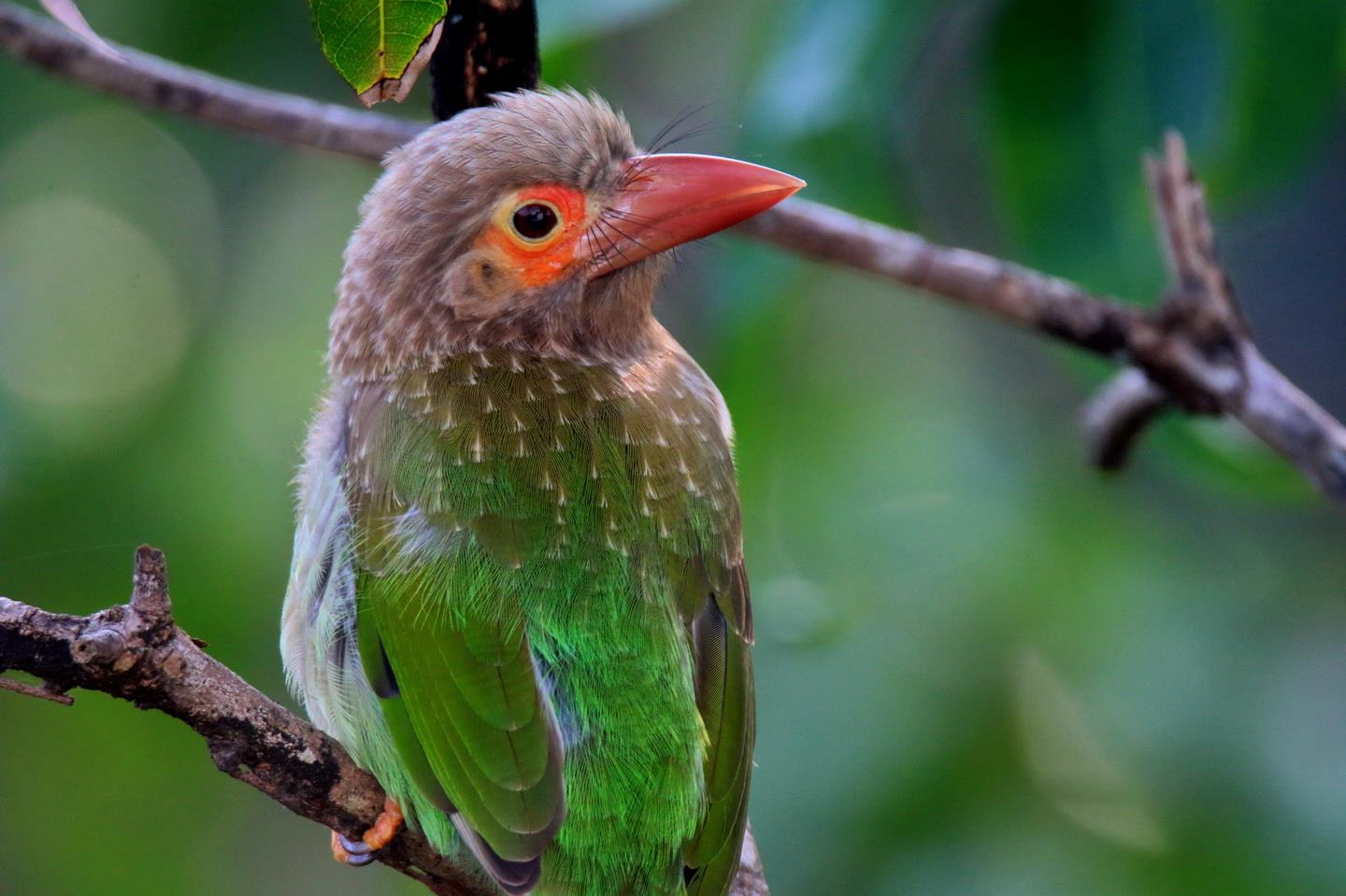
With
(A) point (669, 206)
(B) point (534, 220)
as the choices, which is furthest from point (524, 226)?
(A) point (669, 206)

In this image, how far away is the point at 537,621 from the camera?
288 cm

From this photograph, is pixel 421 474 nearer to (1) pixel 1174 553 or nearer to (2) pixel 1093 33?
(2) pixel 1093 33

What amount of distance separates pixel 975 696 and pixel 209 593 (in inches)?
103

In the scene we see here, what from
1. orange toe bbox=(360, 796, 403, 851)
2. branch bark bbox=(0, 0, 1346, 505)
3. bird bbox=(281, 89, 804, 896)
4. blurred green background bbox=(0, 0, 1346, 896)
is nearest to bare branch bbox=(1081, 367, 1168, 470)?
branch bark bbox=(0, 0, 1346, 505)

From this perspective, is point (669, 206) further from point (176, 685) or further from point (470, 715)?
point (176, 685)

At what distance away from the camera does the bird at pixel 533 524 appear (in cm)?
280

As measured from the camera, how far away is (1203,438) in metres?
4.23

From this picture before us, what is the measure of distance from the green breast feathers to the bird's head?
11 centimetres

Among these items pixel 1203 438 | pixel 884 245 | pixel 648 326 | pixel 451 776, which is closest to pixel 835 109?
pixel 884 245

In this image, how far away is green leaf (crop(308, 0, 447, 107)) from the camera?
2191 millimetres

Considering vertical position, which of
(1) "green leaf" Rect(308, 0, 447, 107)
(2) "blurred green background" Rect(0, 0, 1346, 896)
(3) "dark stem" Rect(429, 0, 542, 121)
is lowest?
(2) "blurred green background" Rect(0, 0, 1346, 896)

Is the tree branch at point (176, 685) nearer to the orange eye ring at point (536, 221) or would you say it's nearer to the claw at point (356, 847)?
the claw at point (356, 847)

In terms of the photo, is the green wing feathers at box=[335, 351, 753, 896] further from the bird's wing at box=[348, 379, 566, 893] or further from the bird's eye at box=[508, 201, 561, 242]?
the bird's eye at box=[508, 201, 561, 242]

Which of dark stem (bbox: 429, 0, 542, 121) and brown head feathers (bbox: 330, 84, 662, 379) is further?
brown head feathers (bbox: 330, 84, 662, 379)
